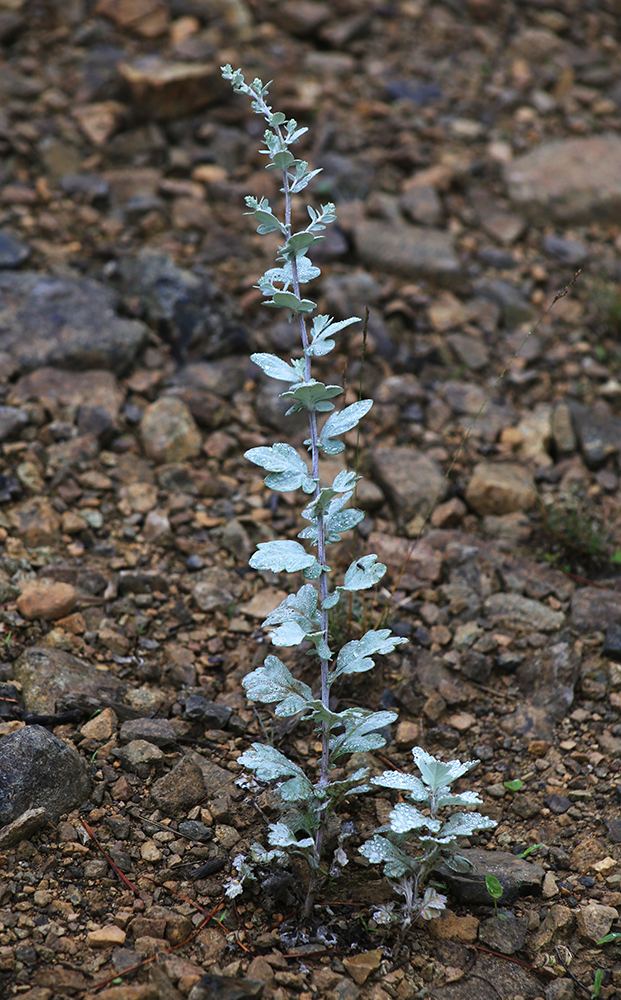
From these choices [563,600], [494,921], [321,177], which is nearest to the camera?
[494,921]

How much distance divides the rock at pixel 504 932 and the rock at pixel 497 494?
1.82 metres

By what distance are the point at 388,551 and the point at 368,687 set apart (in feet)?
2.17

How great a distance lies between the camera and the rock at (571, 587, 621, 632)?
3006 mm

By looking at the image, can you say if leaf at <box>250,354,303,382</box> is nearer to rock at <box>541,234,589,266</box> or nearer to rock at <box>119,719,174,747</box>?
rock at <box>119,719,174,747</box>

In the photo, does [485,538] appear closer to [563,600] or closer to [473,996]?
[563,600]

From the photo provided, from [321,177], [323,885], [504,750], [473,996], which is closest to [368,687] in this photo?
[504,750]

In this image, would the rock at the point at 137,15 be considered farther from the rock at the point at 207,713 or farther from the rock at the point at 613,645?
the rock at the point at 613,645

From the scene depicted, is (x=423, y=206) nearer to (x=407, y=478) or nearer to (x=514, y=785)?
(x=407, y=478)

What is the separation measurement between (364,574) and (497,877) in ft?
2.96

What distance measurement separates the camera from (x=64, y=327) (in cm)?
388

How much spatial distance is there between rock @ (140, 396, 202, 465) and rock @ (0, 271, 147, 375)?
37 cm

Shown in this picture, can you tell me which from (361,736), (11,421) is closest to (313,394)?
(361,736)

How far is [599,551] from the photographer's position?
3.28 m

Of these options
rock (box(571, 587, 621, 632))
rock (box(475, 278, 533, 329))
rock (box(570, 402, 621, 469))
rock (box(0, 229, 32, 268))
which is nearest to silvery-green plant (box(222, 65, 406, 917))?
rock (box(571, 587, 621, 632))
